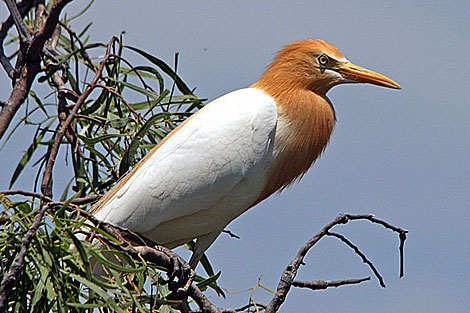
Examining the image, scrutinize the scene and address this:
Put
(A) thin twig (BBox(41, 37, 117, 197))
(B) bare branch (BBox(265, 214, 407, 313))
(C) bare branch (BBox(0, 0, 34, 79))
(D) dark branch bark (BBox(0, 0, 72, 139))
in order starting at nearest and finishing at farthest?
(B) bare branch (BBox(265, 214, 407, 313)), (A) thin twig (BBox(41, 37, 117, 197)), (D) dark branch bark (BBox(0, 0, 72, 139)), (C) bare branch (BBox(0, 0, 34, 79))

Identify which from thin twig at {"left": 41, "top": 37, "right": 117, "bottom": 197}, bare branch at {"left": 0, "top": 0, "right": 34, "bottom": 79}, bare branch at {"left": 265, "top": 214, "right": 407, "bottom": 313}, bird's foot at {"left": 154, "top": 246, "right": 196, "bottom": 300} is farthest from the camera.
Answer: bare branch at {"left": 0, "top": 0, "right": 34, "bottom": 79}

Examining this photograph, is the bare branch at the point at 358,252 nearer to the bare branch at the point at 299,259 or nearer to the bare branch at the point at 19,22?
the bare branch at the point at 299,259

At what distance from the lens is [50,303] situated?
175 cm

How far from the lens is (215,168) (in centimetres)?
251

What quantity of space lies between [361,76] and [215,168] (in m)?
0.68

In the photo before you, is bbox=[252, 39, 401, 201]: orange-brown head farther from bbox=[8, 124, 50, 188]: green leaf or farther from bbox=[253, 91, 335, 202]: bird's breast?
bbox=[8, 124, 50, 188]: green leaf

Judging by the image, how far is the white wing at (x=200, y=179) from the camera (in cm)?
248

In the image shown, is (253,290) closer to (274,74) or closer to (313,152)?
(313,152)

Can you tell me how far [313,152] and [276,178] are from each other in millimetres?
226

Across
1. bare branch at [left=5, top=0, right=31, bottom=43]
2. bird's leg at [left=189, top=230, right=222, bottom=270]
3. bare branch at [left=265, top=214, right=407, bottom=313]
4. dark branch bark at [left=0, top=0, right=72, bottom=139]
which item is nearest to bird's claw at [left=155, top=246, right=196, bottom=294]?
bare branch at [left=265, top=214, right=407, bottom=313]

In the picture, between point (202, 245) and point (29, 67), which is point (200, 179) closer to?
point (202, 245)

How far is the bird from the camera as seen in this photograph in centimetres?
248

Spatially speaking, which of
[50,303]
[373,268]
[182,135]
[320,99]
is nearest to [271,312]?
[373,268]

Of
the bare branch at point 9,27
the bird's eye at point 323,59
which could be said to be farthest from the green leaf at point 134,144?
the bird's eye at point 323,59
